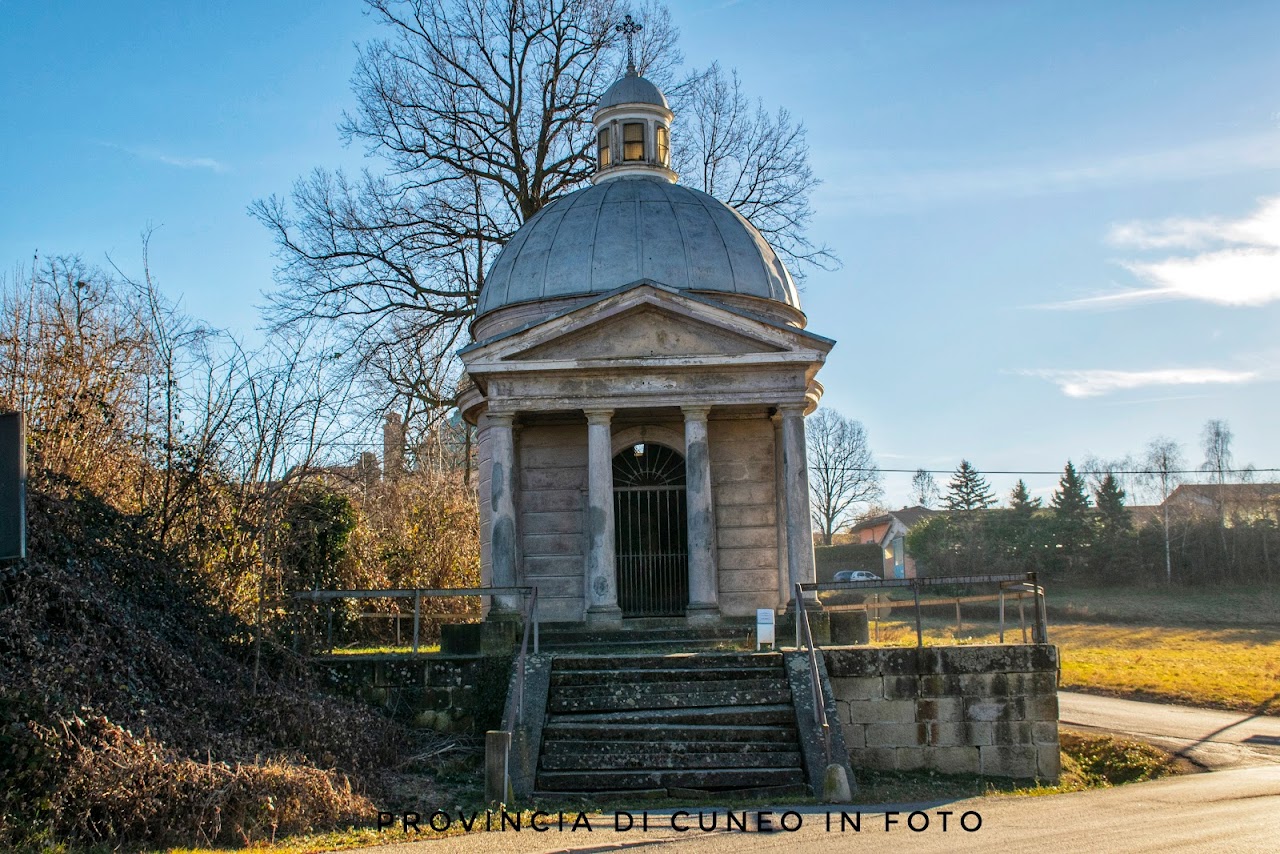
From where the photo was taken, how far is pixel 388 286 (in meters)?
26.2

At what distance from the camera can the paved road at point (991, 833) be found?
26.7 feet

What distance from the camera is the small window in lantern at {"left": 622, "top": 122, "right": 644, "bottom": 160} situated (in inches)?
845

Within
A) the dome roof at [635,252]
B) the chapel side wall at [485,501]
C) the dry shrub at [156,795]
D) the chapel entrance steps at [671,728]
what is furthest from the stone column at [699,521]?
the dry shrub at [156,795]

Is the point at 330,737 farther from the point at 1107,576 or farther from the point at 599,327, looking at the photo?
the point at 1107,576

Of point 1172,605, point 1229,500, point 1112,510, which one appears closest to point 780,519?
point 1172,605

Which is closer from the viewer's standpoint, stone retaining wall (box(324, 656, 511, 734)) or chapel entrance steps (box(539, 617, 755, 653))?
stone retaining wall (box(324, 656, 511, 734))

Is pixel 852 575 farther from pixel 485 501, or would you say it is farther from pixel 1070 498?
pixel 485 501

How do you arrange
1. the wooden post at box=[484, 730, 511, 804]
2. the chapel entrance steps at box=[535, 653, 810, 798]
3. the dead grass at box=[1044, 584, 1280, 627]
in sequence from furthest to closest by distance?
the dead grass at box=[1044, 584, 1280, 627] → the chapel entrance steps at box=[535, 653, 810, 798] → the wooden post at box=[484, 730, 511, 804]

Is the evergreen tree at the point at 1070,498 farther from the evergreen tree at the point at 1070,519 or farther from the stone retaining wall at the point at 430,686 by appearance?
the stone retaining wall at the point at 430,686

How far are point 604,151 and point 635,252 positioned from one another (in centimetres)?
410

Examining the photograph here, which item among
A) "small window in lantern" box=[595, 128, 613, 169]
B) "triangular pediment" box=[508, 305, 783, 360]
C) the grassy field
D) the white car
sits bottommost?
the grassy field

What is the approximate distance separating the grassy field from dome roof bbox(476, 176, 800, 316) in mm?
6258

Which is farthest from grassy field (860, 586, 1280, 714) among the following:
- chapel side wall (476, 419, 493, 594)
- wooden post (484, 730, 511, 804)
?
wooden post (484, 730, 511, 804)

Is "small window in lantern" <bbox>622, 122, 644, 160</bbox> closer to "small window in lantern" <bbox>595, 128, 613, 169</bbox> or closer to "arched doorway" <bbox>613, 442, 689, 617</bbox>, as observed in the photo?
"small window in lantern" <bbox>595, 128, 613, 169</bbox>
